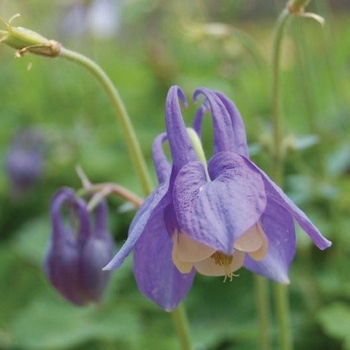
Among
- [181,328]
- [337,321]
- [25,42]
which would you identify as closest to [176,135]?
[25,42]

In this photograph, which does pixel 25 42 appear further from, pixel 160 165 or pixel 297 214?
pixel 297 214

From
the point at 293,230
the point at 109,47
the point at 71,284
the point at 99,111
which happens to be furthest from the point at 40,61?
the point at 293,230

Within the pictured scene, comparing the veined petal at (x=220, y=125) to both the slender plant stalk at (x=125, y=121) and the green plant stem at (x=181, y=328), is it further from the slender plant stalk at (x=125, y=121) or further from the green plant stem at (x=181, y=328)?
the green plant stem at (x=181, y=328)

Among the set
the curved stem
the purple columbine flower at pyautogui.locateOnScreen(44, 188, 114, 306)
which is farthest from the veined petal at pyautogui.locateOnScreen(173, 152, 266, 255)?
the purple columbine flower at pyautogui.locateOnScreen(44, 188, 114, 306)

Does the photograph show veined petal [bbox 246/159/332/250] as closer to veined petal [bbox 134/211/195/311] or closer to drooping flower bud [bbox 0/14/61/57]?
veined petal [bbox 134/211/195/311]

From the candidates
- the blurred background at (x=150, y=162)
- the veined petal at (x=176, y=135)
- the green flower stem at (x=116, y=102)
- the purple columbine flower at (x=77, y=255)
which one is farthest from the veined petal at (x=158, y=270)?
the blurred background at (x=150, y=162)

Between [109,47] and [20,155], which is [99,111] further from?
[109,47]
